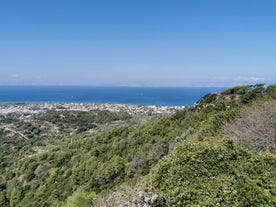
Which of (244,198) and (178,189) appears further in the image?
(178,189)

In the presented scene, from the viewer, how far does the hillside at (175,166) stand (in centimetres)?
668

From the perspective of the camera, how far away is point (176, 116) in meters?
28.8

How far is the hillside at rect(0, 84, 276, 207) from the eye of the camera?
21.9ft

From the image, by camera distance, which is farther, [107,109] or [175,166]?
[107,109]

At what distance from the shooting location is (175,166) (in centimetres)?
792

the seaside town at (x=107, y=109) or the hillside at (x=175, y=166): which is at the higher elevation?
the hillside at (x=175, y=166)

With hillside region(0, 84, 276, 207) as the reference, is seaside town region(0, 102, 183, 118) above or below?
below

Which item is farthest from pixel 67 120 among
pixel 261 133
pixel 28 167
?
pixel 261 133

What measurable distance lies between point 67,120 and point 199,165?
236 ft

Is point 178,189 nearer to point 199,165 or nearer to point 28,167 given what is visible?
point 199,165

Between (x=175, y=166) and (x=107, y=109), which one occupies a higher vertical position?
(x=175, y=166)

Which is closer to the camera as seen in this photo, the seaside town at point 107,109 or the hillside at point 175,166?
the hillside at point 175,166

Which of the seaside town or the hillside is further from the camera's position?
the seaside town

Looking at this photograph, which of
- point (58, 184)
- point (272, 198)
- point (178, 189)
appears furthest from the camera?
point (58, 184)
